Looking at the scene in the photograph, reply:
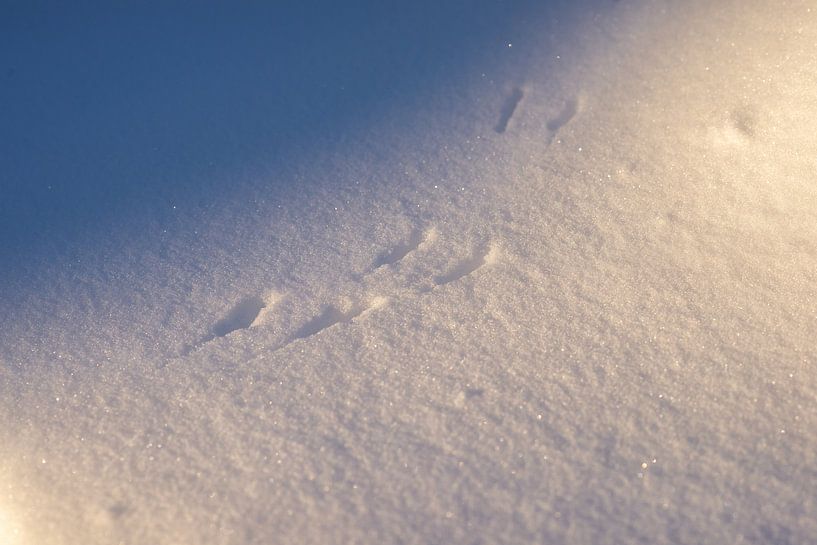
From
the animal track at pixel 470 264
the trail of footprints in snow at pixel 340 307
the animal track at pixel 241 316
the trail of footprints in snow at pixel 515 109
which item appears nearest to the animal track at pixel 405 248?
the trail of footprints in snow at pixel 340 307

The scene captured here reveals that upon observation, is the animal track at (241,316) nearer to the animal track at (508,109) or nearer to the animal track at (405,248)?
the animal track at (405,248)

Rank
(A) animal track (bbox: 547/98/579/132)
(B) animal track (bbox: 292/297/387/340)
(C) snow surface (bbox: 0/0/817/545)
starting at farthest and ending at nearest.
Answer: (A) animal track (bbox: 547/98/579/132) < (B) animal track (bbox: 292/297/387/340) < (C) snow surface (bbox: 0/0/817/545)

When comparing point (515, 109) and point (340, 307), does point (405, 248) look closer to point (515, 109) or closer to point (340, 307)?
Result: point (340, 307)

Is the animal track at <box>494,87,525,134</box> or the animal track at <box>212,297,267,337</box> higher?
the animal track at <box>212,297,267,337</box>

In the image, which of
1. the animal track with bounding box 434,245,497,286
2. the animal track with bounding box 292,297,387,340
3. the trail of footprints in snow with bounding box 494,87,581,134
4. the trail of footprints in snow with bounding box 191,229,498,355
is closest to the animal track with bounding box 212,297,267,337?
the trail of footprints in snow with bounding box 191,229,498,355

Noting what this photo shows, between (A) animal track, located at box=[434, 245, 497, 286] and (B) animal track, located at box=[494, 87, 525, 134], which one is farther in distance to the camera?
(B) animal track, located at box=[494, 87, 525, 134]

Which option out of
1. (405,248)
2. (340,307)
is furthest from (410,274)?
(340,307)

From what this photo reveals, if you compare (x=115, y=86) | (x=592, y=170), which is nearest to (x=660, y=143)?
(x=592, y=170)

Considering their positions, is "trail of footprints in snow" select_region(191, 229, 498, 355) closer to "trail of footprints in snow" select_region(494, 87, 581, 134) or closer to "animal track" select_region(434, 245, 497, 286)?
"animal track" select_region(434, 245, 497, 286)
